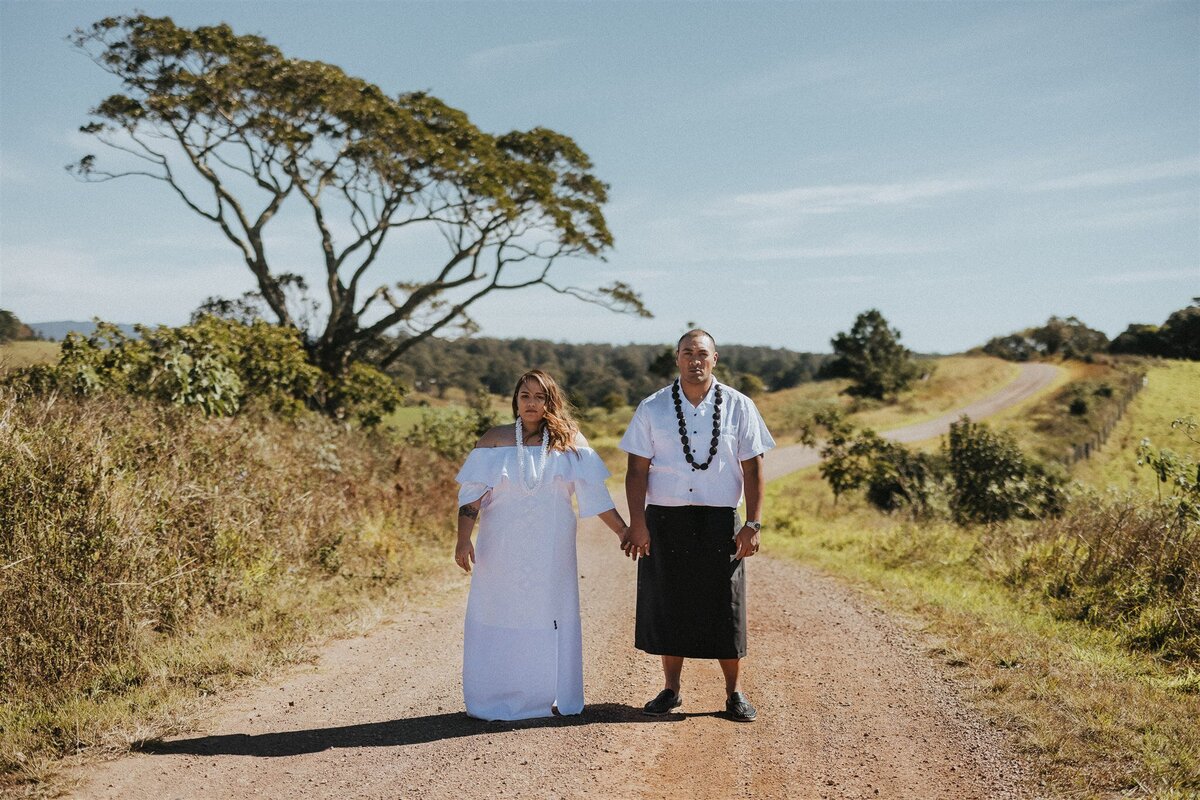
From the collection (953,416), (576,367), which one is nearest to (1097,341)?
(953,416)

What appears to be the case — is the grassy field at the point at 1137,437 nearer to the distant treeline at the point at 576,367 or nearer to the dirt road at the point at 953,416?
the dirt road at the point at 953,416

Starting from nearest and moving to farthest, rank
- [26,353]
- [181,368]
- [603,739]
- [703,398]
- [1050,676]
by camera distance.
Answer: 1. [603,739]
2. [703,398]
3. [1050,676]
4. [26,353]
5. [181,368]

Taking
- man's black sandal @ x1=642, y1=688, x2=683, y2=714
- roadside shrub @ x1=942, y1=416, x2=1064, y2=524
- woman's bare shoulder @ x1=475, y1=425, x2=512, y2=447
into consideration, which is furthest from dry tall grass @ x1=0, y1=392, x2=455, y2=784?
roadside shrub @ x1=942, y1=416, x2=1064, y2=524

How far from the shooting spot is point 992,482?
1753 cm

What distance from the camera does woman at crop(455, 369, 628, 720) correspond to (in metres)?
5.13

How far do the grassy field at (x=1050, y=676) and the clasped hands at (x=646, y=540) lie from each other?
1.72 metres

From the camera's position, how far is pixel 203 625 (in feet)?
21.3

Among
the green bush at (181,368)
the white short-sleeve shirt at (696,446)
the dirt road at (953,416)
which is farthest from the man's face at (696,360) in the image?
the dirt road at (953,416)

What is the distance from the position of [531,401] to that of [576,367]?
97.3 m

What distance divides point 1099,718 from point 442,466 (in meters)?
12.0

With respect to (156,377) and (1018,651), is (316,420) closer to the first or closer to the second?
(156,377)

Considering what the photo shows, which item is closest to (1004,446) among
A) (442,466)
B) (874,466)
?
(874,466)

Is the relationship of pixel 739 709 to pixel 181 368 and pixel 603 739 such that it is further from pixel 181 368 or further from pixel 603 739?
pixel 181 368

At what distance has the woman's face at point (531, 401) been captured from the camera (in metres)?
5.32
